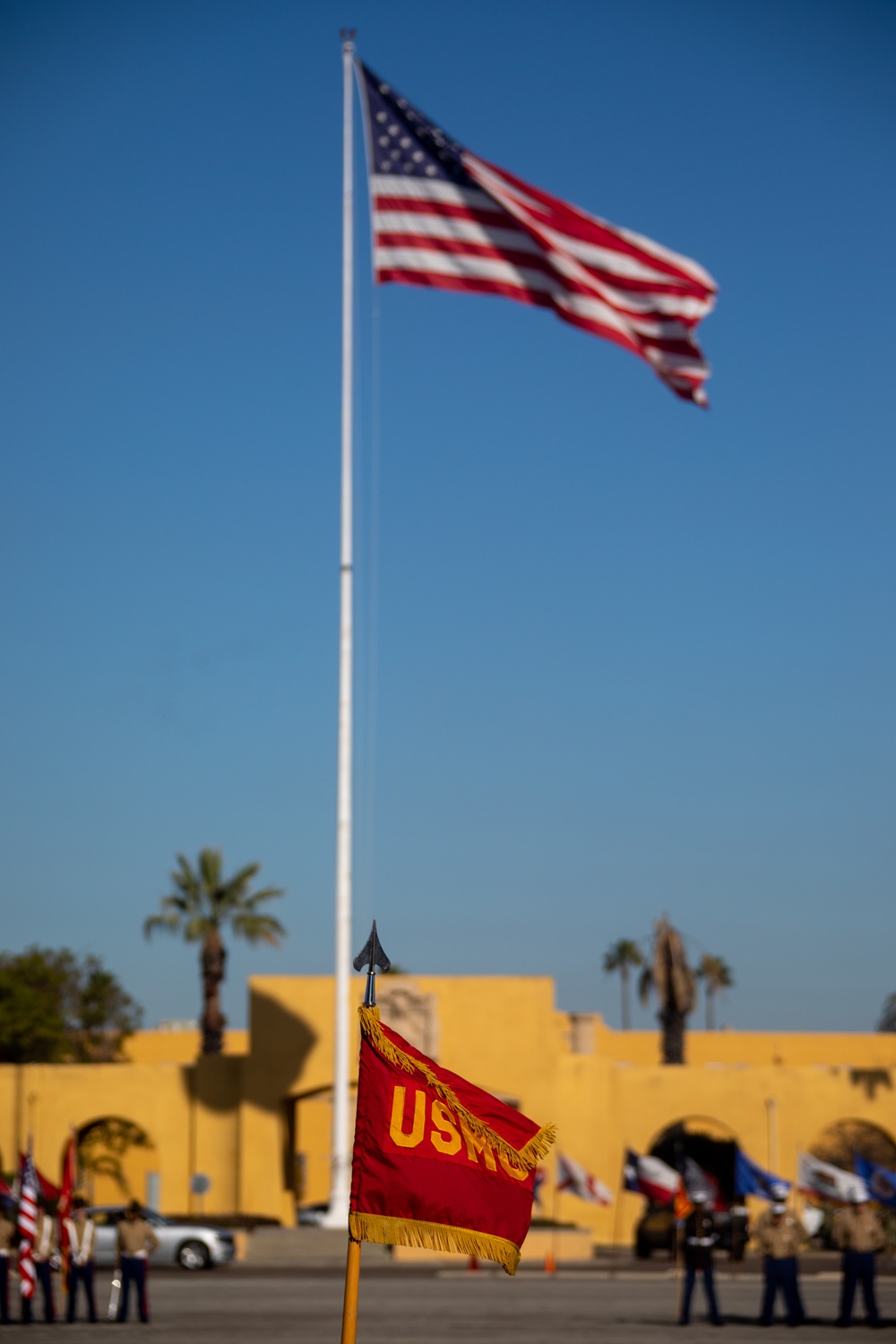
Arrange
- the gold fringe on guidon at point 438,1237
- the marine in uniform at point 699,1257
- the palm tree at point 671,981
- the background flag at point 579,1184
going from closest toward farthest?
the gold fringe on guidon at point 438,1237, the marine in uniform at point 699,1257, the background flag at point 579,1184, the palm tree at point 671,981

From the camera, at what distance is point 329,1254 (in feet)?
110

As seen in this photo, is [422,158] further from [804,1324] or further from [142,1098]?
[142,1098]

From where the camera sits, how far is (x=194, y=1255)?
104 feet

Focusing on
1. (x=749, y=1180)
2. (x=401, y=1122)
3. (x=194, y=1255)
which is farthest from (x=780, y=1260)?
(x=194, y=1255)

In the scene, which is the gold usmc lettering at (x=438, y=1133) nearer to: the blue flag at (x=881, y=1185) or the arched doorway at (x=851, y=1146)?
the blue flag at (x=881, y=1185)

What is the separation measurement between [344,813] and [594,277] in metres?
13.7

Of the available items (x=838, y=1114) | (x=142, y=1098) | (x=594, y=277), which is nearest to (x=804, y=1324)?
(x=594, y=277)

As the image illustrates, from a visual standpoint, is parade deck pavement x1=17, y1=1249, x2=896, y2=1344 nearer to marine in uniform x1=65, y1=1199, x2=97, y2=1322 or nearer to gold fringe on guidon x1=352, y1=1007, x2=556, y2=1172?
marine in uniform x1=65, y1=1199, x2=97, y2=1322

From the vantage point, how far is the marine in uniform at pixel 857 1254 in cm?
2083

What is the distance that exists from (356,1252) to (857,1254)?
15152mm

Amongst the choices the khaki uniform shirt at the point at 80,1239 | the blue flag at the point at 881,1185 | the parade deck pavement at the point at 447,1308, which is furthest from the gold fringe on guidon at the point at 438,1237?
the blue flag at the point at 881,1185

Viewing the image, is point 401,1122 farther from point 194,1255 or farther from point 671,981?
point 671,981

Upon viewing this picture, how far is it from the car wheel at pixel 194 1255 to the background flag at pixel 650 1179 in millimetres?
7810

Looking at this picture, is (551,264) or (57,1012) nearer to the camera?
(551,264)
